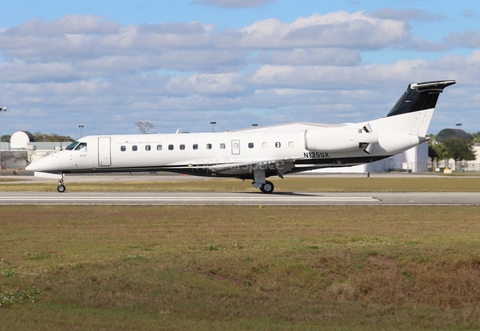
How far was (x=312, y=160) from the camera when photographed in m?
42.2

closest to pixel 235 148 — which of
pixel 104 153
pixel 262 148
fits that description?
pixel 262 148

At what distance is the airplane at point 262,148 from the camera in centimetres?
4159

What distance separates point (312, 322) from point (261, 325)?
1125 millimetres

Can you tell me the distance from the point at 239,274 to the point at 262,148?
25900mm

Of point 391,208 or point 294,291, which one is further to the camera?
point 391,208

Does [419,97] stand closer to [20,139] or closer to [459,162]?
[459,162]

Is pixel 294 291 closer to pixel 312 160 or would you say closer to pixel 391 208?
pixel 391 208

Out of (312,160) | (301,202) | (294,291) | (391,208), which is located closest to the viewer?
(294,291)

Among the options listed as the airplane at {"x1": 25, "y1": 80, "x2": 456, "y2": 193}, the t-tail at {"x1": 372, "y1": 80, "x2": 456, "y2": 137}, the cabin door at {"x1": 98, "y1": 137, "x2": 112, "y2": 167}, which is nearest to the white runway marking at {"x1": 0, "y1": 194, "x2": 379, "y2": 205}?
the airplane at {"x1": 25, "y1": 80, "x2": 456, "y2": 193}

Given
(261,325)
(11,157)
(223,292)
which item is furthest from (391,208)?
(11,157)

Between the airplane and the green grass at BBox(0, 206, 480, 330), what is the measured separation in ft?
46.6

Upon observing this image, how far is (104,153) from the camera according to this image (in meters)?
43.8

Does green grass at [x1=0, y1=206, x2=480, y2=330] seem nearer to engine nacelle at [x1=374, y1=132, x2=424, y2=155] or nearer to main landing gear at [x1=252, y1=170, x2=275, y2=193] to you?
engine nacelle at [x1=374, y1=132, x2=424, y2=155]

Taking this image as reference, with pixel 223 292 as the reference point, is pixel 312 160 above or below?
above
